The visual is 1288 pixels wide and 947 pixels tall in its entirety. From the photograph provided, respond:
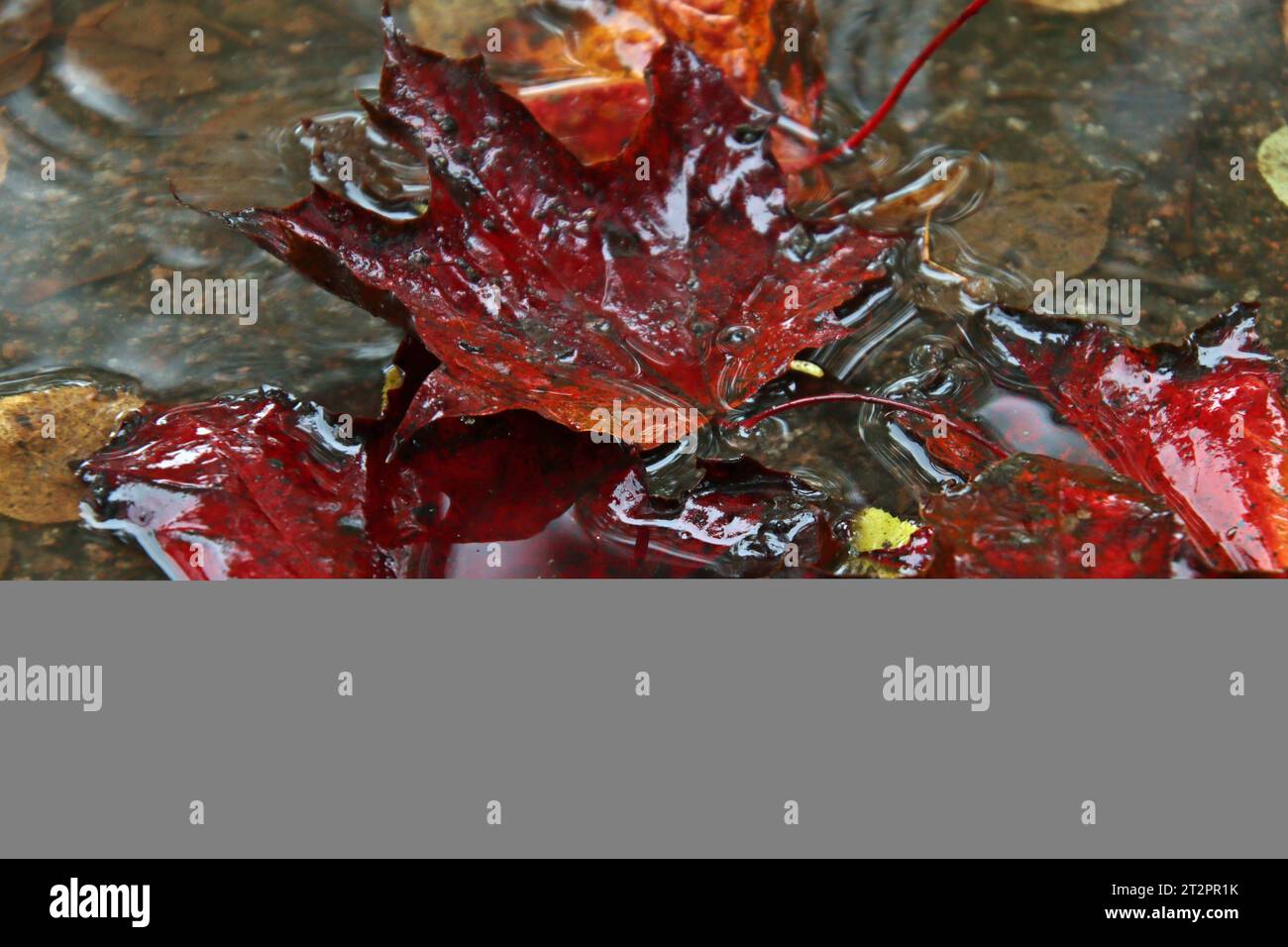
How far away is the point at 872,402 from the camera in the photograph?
180cm

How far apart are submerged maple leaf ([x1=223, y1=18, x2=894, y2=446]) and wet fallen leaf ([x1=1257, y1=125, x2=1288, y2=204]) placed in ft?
2.79

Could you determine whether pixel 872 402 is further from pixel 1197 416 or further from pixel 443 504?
pixel 443 504

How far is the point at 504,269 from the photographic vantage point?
5.59ft

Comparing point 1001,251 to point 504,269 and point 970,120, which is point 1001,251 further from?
point 504,269

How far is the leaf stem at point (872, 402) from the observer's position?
171 centimetres

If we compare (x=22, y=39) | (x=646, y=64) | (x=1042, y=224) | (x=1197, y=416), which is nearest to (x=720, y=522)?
(x=1197, y=416)

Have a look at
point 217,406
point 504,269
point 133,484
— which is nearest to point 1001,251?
point 504,269

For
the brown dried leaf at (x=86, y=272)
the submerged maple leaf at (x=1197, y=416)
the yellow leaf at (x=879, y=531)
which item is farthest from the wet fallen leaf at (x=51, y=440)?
the submerged maple leaf at (x=1197, y=416)

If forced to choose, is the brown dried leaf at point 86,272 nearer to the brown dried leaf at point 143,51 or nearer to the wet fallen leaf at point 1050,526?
the brown dried leaf at point 143,51

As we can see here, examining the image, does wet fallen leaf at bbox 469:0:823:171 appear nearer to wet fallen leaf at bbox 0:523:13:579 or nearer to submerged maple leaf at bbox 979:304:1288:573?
submerged maple leaf at bbox 979:304:1288:573

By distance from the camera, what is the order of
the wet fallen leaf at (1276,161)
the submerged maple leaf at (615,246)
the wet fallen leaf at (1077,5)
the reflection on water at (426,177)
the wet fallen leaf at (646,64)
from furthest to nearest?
the wet fallen leaf at (1077,5) → the wet fallen leaf at (646,64) → the wet fallen leaf at (1276,161) → the reflection on water at (426,177) → the submerged maple leaf at (615,246)

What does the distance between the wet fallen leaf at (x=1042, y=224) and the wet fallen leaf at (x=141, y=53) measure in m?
1.48

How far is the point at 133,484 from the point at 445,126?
66cm

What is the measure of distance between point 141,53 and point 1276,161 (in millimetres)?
2144
